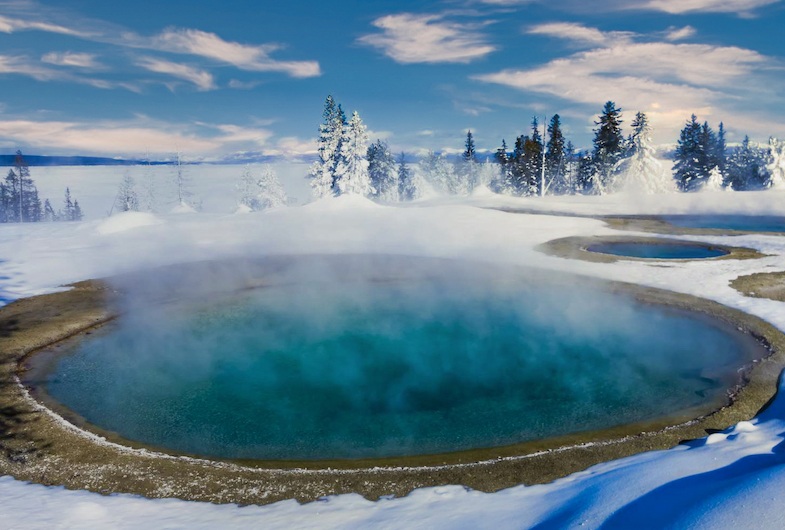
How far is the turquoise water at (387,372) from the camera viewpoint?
9.83 metres

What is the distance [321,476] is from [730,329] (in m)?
12.4

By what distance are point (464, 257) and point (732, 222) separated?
92.7 feet

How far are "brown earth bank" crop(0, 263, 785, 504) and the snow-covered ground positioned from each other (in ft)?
1.03

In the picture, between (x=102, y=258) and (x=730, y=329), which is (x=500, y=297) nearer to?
(x=730, y=329)

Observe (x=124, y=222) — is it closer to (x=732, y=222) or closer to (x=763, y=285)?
(x=763, y=285)

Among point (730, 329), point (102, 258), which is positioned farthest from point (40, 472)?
point (102, 258)

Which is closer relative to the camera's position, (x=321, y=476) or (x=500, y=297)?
(x=321, y=476)

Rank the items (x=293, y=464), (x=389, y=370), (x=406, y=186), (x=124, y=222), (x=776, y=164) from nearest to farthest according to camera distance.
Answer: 1. (x=293, y=464)
2. (x=389, y=370)
3. (x=124, y=222)
4. (x=776, y=164)
5. (x=406, y=186)

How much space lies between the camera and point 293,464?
8672mm

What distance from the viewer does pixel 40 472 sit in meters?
8.20

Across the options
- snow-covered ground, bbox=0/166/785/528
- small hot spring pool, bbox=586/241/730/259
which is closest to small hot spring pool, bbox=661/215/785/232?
snow-covered ground, bbox=0/166/785/528

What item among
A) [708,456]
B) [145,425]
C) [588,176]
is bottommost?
[145,425]

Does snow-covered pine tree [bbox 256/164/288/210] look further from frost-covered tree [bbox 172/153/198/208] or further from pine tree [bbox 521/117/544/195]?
pine tree [bbox 521/117/544/195]

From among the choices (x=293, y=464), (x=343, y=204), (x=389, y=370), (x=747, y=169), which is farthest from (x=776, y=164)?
(x=293, y=464)
